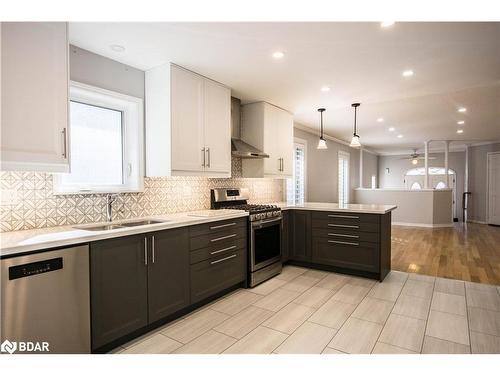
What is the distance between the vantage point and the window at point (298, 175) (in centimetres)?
589

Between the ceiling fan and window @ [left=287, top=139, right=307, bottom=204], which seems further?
the ceiling fan

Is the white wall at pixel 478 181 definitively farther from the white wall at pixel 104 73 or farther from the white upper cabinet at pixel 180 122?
the white wall at pixel 104 73

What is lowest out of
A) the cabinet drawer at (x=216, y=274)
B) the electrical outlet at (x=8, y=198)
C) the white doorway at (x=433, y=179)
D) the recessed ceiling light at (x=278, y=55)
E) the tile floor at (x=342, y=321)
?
the tile floor at (x=342, y=321)

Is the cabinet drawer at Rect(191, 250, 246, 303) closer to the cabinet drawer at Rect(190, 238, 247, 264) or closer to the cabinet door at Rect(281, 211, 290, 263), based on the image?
the cabinet drawer at Rect(190, 238, 247, 264)

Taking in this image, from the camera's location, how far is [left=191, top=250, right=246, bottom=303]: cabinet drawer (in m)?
2.64

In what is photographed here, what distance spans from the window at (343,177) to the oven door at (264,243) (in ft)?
17.6

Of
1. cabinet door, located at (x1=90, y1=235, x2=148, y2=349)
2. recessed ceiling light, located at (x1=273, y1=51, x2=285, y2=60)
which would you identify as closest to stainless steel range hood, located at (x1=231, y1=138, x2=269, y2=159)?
recessed ceiling light, located at (x1=273, y1=51, x2=285, y2=60)

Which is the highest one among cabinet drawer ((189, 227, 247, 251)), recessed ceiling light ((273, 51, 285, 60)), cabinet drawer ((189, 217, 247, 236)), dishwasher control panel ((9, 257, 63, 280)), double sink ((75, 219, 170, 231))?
recessed ceiling light ((273, 51, 285, 60))

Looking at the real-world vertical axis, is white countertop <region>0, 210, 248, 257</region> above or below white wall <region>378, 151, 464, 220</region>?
below

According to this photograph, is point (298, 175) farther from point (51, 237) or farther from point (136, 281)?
point (51, 237)

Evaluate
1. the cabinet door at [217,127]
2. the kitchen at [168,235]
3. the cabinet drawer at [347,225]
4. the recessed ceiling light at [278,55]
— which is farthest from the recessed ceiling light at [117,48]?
the cabinet drawer at [347,225]

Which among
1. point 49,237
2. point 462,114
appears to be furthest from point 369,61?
point 462,114

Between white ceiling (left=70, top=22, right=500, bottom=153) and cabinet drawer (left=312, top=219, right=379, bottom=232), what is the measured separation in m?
1.70
